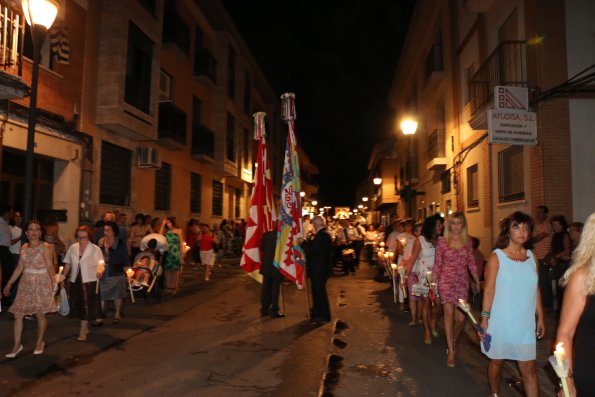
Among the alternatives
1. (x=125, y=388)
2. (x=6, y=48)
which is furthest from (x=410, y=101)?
(x=125, y=388)

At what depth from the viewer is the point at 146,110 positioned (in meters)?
16.7

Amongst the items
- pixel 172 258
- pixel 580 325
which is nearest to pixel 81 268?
pixel 172 258

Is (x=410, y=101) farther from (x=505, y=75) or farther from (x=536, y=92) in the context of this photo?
(x=536, y=92)

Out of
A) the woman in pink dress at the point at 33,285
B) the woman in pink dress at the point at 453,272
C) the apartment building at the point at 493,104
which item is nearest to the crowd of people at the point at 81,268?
the woman in pink dress at the point at 33,285

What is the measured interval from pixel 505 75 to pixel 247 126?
2093 cm

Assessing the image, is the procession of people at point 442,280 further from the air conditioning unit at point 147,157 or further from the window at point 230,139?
the window at point 230,139

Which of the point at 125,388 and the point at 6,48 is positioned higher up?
the point at 6,48

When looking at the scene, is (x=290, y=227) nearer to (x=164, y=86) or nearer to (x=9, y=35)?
(x=9, y=35)

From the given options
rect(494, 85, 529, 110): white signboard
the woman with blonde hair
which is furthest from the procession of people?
rect(494, 85, 529, 110): white signboard

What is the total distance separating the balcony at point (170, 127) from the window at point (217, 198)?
6477mm

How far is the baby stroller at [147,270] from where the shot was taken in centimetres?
1009

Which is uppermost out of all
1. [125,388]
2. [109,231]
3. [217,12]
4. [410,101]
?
[217,12]

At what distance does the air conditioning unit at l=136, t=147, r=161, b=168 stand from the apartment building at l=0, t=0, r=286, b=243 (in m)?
0.03

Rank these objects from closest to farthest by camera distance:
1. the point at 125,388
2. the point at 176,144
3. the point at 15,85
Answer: the point at 125,388
the point at 15,85
the point at 176,144
